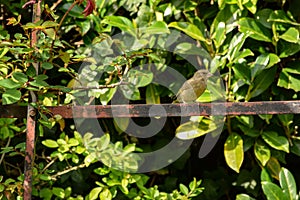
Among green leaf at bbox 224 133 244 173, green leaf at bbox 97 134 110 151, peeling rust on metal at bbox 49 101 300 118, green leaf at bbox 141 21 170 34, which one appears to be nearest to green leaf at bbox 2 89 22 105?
peeling rust on metal at bbox 49 101 300 118

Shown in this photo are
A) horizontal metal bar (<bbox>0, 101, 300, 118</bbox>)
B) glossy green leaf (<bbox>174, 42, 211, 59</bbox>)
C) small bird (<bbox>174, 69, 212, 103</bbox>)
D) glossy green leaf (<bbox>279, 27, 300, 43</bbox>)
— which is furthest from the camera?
glossy green leaf (<bbox>174, 42, 211, 59</bbox>)

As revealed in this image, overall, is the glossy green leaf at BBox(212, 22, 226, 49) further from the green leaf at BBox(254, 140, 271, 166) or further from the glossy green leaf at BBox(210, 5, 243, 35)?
the green leaf at BBox(254, 140, 271, 166)

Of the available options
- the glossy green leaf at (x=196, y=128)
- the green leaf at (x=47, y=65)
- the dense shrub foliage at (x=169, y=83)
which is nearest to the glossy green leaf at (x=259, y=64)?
the dense shrub foliage at (x=169, y=83)

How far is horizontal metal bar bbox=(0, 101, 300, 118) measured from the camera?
1104mm

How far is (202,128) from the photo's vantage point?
1.66 metres

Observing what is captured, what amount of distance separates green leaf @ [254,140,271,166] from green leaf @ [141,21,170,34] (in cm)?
51

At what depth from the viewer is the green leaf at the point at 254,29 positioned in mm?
1616

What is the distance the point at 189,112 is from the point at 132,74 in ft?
1.22

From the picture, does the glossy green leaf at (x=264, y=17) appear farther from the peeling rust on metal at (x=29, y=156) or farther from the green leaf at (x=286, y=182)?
the peeling rust on metal at (x=29, y=156)

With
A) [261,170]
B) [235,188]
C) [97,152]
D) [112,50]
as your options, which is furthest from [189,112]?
[235,188]

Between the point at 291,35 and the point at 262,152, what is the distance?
41 cm

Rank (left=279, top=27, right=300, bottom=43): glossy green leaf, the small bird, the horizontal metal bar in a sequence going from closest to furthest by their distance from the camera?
1. the horizontal metal bar
2. the small bird
3. (left=279, top=27, right=300, bottom=43): glossy green leaf

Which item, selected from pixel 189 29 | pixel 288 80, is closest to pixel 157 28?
pixel 189 29

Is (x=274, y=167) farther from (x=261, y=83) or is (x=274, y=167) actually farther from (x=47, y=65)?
(x=47, y=65)
